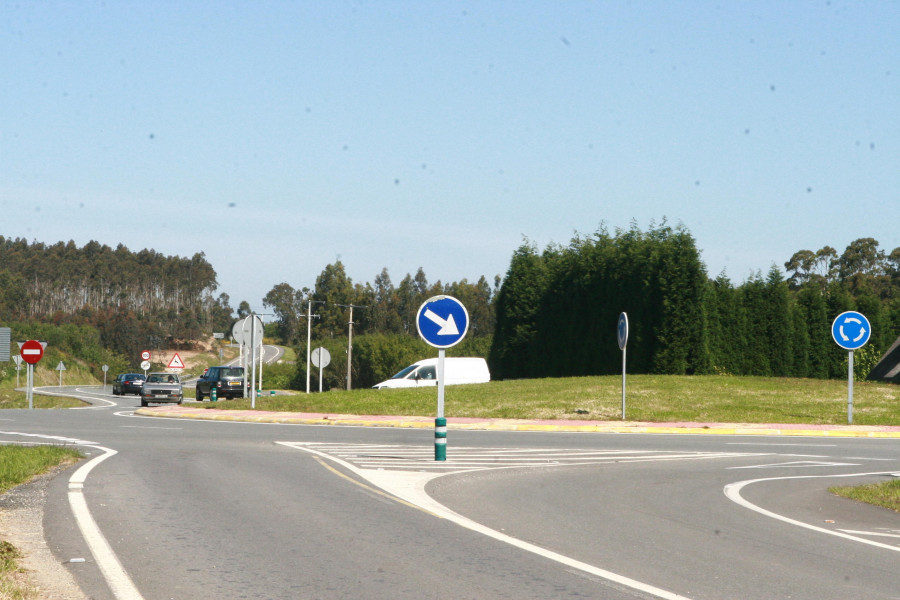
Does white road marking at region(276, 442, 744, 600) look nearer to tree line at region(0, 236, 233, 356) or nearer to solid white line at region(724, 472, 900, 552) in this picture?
solid white line at region(724, 472, 900, 552)

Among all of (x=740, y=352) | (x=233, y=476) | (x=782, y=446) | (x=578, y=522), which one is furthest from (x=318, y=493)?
(x=740, y=352)

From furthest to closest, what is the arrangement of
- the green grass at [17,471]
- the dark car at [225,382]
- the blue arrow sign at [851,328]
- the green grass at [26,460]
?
the dark car at [225,382] → the blue arrow sign at [851,328] → the green grass at [26,460] → the green grass at [17,471]

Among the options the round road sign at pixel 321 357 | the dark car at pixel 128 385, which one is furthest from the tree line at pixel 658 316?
the dark car at pixel 128 385

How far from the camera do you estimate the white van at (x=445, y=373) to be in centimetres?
4091

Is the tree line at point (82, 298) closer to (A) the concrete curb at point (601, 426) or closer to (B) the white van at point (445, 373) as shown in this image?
(B) the white van at point (445, 373)

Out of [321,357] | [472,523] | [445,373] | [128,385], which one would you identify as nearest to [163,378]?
[321,357]

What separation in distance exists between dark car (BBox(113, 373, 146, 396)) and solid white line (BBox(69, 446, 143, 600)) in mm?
53611

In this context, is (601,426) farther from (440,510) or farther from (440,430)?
(440,510)

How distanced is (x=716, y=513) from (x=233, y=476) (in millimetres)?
6913

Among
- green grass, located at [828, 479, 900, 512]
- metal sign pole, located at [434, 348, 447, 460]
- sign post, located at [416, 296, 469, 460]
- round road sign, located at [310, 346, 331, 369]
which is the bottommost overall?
green grass, located at [828, 479, 900, 512]

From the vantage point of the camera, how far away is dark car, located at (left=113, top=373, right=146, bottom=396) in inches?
2571

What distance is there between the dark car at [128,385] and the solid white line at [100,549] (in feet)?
176

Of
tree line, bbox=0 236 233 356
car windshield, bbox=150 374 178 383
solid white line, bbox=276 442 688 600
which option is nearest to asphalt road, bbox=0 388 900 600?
solid white line, bbox=276 442 688 600

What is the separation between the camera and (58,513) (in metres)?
10.7
